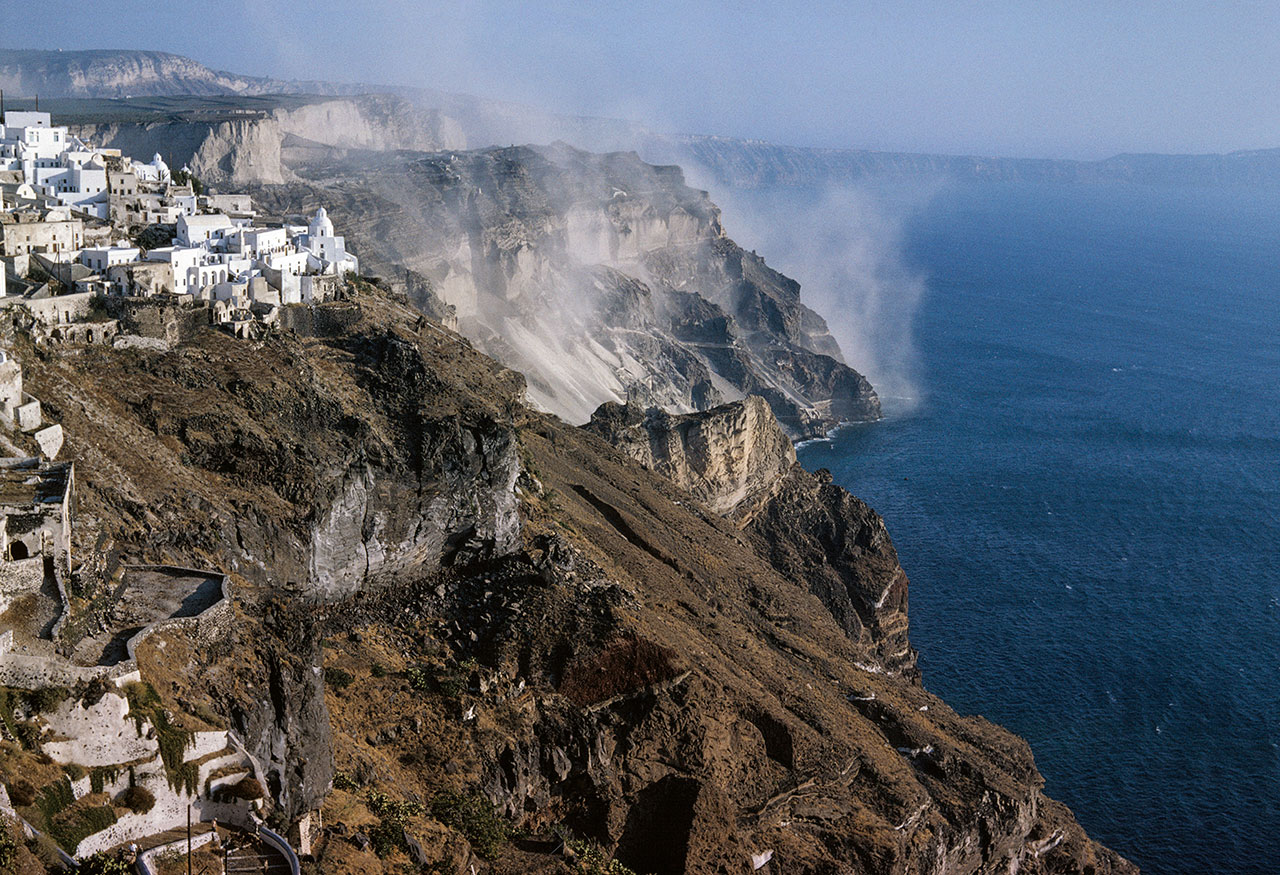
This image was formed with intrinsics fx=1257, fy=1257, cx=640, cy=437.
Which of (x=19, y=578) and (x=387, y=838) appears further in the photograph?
(x=387, y=838)

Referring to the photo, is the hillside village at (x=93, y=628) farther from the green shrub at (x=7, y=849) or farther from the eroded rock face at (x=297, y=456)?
the eroded rock face at (x=297, y=456)

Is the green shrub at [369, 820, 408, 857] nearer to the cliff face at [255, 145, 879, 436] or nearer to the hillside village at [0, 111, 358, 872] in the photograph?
the hillside village at [0, 111, 358, 872]

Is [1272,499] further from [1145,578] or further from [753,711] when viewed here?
[753,711]

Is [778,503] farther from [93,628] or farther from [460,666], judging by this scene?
[93,628]

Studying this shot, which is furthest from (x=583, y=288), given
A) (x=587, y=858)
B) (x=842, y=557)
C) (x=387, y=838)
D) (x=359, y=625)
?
(x=387, y=838)

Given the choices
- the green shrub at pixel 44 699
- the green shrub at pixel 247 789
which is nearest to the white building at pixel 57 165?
the green shrub at pixel 44 699
